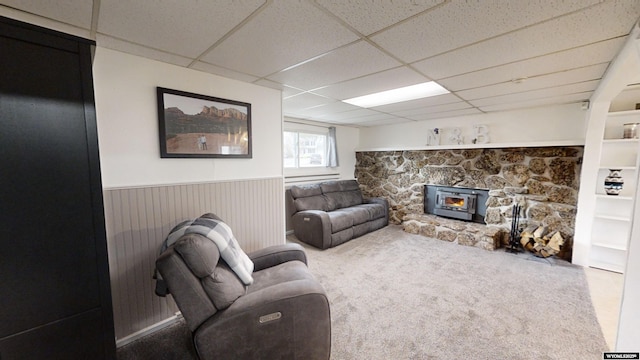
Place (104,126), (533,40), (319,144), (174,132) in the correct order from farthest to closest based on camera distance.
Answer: (319,144) → (174,132) → (104,126) → (533,40)

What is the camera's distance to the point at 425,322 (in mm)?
2023

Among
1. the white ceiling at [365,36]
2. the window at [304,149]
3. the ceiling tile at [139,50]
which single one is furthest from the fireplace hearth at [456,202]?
the ceiling tile at [139,50]

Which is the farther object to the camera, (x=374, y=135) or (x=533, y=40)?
(x=374, y=135)

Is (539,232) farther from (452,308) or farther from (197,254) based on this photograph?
(197,254)

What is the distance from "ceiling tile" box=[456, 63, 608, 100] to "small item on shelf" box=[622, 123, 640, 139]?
123cm

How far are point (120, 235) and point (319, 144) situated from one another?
3.92 meters

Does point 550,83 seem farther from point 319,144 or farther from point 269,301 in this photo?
point 319,144

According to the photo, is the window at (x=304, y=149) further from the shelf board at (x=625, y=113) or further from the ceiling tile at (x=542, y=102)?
the shelf board at (x=625, y=113)

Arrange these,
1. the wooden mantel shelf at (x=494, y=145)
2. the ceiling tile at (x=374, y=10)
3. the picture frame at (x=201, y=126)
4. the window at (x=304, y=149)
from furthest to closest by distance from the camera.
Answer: the window at (x=304, y=149), the wooden mantel shelf at (x=494, y=145), the picture frame at (x=201, y=126), the ceiling tile at (x=374, y=10)

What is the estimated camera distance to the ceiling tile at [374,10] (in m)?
1.16

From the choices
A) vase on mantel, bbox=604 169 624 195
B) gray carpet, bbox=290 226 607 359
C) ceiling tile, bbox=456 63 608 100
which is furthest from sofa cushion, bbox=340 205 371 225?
vase on mantel, bbox=604 169 624 195

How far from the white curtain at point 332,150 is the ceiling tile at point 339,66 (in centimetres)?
271

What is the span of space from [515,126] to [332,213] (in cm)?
317

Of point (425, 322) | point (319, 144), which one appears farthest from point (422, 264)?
point (319, 144)
